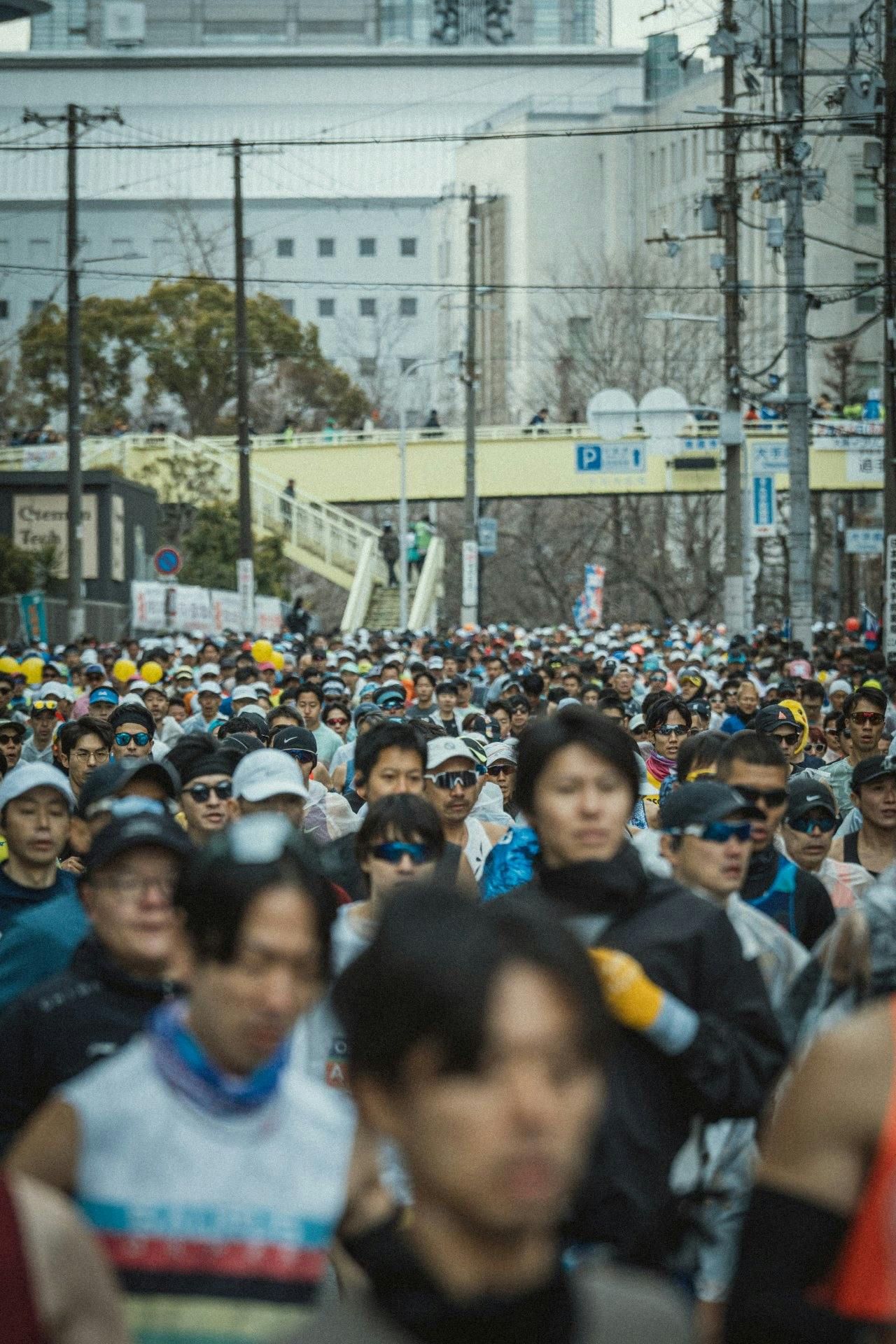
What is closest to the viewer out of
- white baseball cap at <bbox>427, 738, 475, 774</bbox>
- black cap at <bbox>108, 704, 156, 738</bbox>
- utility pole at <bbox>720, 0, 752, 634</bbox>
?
white baseball cap at <bbox>427, 738, 475, 774</bbox>

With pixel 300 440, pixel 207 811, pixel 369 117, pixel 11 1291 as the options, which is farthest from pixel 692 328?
pixel 11 1291

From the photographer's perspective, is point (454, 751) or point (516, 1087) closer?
point (516, 1087)

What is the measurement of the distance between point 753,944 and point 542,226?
93.3 meters

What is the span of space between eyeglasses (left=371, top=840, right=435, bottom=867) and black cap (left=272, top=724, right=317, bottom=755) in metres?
5.48

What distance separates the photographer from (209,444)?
6462 centimetres

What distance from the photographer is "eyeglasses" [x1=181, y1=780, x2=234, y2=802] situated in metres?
8.32

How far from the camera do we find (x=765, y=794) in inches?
283

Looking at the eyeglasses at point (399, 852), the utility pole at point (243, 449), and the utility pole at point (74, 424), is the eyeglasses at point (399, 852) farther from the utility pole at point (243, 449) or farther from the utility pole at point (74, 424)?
the utility pole at point (243, 449)

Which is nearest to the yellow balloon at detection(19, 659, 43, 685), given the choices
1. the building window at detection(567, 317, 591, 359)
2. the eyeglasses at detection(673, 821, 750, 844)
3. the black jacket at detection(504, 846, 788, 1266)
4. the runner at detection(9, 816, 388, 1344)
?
the eyeglasses at detection(673, 821, 750, 844)

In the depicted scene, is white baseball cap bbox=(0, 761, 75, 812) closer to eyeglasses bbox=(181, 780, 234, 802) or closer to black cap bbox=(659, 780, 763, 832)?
eyeglasses bbox=(181, 780, 234, 802)

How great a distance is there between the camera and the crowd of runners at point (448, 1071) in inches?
104

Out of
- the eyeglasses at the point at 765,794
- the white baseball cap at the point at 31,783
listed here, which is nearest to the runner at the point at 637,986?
the eyeglasses at the point at 765,794

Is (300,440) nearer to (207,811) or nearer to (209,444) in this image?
(209,444)

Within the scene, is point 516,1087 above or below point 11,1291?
above
